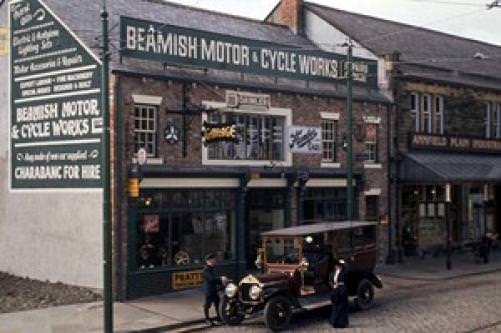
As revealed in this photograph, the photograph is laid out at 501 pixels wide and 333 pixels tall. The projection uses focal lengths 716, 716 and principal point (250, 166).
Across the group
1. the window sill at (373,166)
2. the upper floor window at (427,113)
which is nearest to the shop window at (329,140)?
the window sill at (373,166)

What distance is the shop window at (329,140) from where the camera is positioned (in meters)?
25.7

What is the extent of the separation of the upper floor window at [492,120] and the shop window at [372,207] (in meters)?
8.29

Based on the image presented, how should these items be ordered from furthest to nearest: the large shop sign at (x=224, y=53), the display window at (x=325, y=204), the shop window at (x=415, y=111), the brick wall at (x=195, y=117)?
the shop window at (x=415, y=111)
the display window at (x=325, y=204)
the large shop sign at (x=224, y=53)
the brick wall at (x=195, y=117)

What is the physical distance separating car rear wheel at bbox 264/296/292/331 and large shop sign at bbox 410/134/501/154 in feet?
49.3

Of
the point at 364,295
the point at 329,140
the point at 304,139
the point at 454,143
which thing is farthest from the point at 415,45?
the point at 364,295

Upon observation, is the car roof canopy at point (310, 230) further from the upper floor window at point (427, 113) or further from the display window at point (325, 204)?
the upper floor window at point (427, 113)

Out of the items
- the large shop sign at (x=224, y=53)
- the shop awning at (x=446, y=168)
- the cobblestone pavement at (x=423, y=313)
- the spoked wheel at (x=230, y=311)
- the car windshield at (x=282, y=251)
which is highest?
the large shop sign at (x=224, y=53)

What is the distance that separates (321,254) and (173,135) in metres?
6.18

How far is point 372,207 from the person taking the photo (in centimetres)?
2770

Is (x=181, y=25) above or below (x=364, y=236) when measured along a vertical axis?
above

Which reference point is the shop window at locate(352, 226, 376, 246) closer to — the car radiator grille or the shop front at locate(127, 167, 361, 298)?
the car radiator grille

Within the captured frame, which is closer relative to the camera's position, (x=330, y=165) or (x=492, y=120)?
(x=330, y=165)

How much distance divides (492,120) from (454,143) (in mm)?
3648

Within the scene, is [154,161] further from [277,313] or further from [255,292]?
[277,313]
